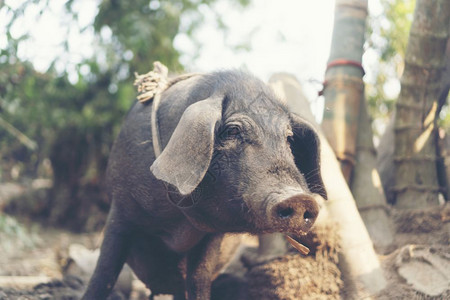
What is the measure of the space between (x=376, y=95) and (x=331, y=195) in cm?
561

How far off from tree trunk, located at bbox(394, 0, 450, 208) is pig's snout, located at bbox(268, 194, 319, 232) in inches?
75.5

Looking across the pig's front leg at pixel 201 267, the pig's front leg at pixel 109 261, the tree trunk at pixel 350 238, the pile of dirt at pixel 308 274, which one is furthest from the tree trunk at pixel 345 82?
the pig's front leg at pixel 109 261

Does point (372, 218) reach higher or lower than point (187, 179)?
lower

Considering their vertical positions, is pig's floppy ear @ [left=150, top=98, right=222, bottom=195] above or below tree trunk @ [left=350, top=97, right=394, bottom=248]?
above

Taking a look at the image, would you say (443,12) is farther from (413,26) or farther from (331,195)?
(331,195)

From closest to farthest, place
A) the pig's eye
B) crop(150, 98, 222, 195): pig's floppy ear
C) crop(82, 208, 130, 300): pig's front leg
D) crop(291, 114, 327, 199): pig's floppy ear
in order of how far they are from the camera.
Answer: crop(150, 98, 222, 195): pig's floppy ear
the pig's eye
crop(291, 114, 327, 199): pig's floppy ear
crop(82, 208, 130, 300): pig's front leg

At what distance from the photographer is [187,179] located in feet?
6.47

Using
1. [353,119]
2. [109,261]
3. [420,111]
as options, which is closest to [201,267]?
[109,261]

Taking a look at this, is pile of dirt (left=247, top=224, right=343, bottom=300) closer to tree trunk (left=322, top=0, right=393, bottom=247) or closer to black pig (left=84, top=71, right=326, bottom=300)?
black pig (left=84, top=71, right=326, bottom=300)

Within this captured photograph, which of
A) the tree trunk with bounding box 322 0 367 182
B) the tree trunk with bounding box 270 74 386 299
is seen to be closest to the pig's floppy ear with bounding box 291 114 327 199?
the tree trunk with bounding box 270 74 386 299

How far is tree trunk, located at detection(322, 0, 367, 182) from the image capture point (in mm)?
3584

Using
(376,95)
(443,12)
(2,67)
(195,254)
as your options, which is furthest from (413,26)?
(376,95)

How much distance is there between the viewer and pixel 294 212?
6.04 ft

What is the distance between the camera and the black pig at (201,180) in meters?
1.98
